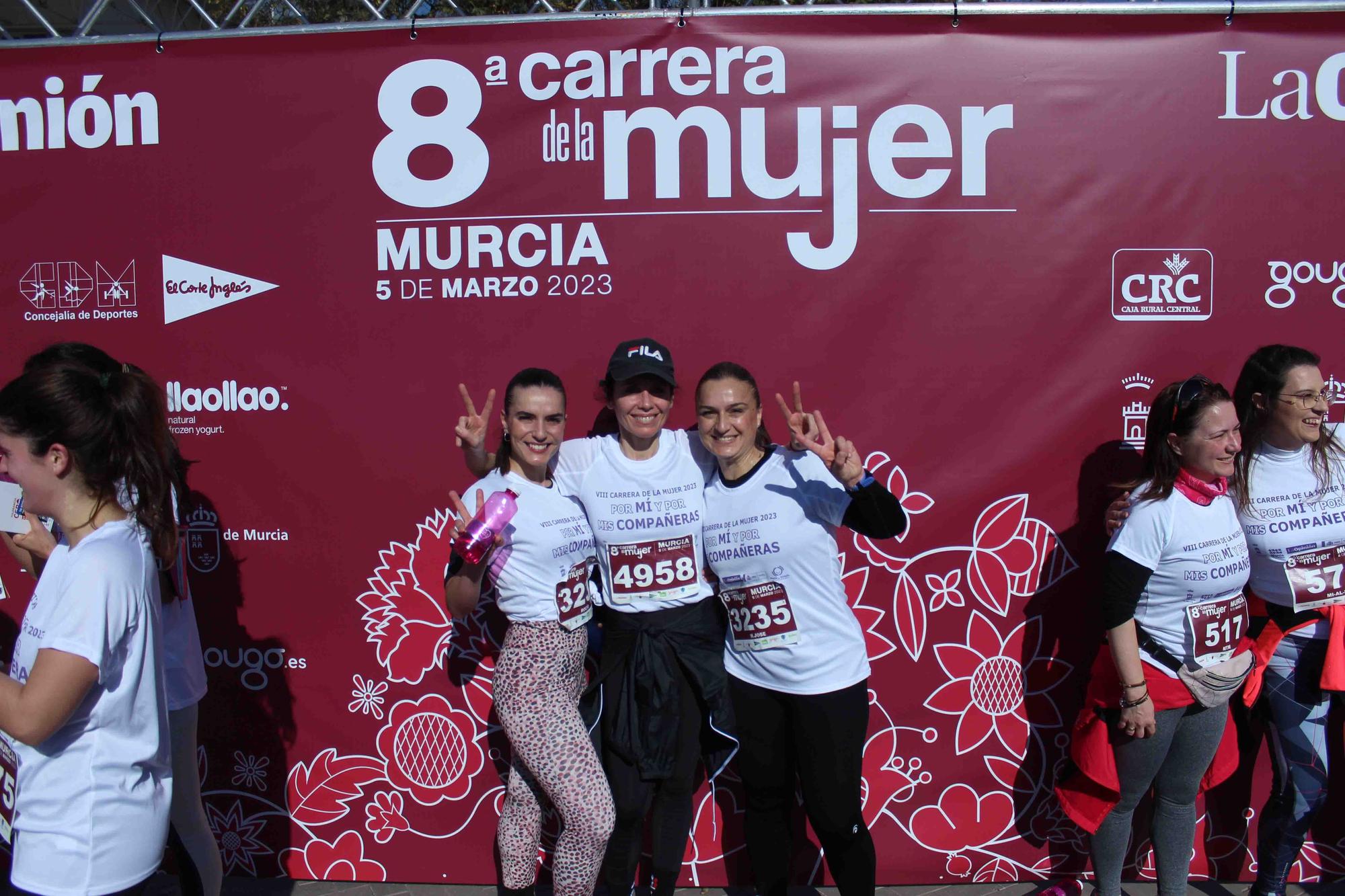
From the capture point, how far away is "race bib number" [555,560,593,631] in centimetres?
278

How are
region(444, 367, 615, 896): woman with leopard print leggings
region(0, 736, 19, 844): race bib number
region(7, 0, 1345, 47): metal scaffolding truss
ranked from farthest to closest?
1. region(7, 0, 1345, 47): metal scaffolding truss
2. region(444, 367, 615, 896): woman with leopard print leggings
3. region(0, 736, 19, 844): race bib number

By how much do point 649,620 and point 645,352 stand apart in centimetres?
86

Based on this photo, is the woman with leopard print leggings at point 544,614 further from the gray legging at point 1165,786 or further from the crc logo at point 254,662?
the gray legging at point 1165,786

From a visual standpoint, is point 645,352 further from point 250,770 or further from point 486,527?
point 250,770

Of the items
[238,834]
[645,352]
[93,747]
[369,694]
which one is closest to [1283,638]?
[645,352]

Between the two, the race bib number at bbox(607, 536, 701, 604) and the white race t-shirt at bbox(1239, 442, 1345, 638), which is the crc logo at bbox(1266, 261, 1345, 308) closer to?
the white race t-shirt at bbox(1239, 442, 1345, 638)

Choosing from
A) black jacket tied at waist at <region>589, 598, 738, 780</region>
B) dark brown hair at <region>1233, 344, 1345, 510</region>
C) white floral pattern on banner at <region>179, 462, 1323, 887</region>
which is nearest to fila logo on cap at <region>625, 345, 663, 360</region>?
black jacket tied at waist at <region>589, 598, 738, 780</region>

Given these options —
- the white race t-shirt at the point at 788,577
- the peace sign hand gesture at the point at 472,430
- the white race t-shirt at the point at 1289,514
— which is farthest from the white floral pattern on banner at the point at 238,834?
the white race t-shirt at the point at 1289,514

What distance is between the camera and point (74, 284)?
135 inches

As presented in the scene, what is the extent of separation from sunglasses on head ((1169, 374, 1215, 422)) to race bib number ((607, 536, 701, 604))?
5.06 ft

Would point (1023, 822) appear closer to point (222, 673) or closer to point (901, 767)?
point (901, 767)

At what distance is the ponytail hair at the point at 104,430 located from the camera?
1772mm

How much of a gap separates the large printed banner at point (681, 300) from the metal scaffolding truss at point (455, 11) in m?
0.04

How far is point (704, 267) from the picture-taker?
10.6 feet
